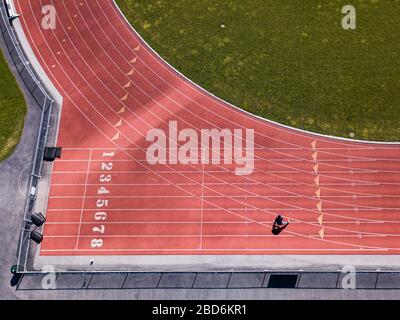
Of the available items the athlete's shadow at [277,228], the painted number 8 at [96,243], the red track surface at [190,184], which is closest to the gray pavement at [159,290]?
the red track surface at [190,184]

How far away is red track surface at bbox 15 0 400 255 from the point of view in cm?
2633

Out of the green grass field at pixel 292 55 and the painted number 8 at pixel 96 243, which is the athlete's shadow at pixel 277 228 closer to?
the green grass field at pixel 292 55

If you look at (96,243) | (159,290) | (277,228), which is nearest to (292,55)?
(277,228)

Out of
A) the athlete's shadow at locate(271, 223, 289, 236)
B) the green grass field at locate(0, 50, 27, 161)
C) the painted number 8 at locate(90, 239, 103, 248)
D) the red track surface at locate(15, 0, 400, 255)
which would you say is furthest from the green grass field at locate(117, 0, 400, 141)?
the painted number 8 at locate(90, 239, 103, 248)

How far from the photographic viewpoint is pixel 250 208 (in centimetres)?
2705

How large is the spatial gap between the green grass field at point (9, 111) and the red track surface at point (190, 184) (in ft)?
9.76

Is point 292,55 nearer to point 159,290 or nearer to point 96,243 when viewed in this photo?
point 159,290

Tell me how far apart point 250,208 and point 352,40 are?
16116 mm

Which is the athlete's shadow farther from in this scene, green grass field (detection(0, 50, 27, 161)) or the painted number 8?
green grass field (detection(0, 50, 27, 161))

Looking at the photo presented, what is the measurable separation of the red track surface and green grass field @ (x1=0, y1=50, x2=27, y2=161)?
2975 millimetres

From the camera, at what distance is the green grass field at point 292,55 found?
97.0 feet

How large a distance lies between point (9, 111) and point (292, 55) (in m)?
22.2
